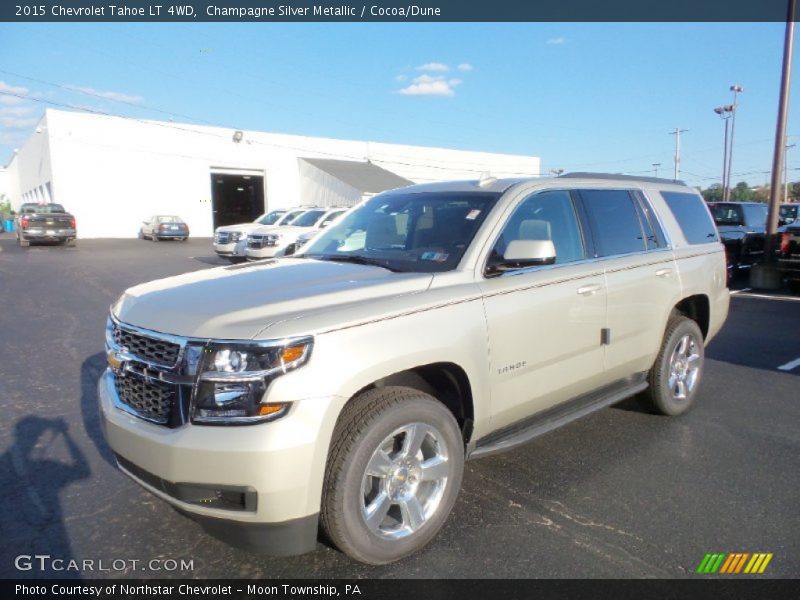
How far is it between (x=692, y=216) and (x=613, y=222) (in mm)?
1337

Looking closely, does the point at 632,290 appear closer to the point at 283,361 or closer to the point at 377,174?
the point at 283,361

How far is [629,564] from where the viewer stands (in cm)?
283

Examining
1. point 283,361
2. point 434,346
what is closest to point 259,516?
point 283,361

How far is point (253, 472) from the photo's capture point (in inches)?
91.7

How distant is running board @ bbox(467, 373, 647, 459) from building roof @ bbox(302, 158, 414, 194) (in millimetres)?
28932

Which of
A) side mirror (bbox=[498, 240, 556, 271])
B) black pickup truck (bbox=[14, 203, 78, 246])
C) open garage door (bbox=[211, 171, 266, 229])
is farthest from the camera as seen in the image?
open garage door (bbox=[211, 171, 266, 229])

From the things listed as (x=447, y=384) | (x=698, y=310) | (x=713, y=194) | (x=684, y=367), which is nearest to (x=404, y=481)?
(x=447, y=384)

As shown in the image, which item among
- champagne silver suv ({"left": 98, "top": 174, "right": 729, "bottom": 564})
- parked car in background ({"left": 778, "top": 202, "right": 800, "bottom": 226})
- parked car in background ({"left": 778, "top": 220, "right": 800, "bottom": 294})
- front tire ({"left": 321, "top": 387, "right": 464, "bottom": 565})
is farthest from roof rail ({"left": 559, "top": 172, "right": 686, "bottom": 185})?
parked car in background ({"left": 778, "top": 202, "right": 800, "bottom": 226})

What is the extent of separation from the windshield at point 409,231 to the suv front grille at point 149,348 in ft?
4.33

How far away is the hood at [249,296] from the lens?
8.29ft

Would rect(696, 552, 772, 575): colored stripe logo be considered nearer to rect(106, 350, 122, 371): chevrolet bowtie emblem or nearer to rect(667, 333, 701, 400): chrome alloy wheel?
rect(667, 333, 701, 400): chrome alloy wheel

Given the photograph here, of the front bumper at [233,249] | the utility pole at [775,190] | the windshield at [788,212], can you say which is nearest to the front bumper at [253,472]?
the utility pole at [775,190]

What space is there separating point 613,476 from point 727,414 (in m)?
1.78

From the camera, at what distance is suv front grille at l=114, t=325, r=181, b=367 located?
255 centimetres
